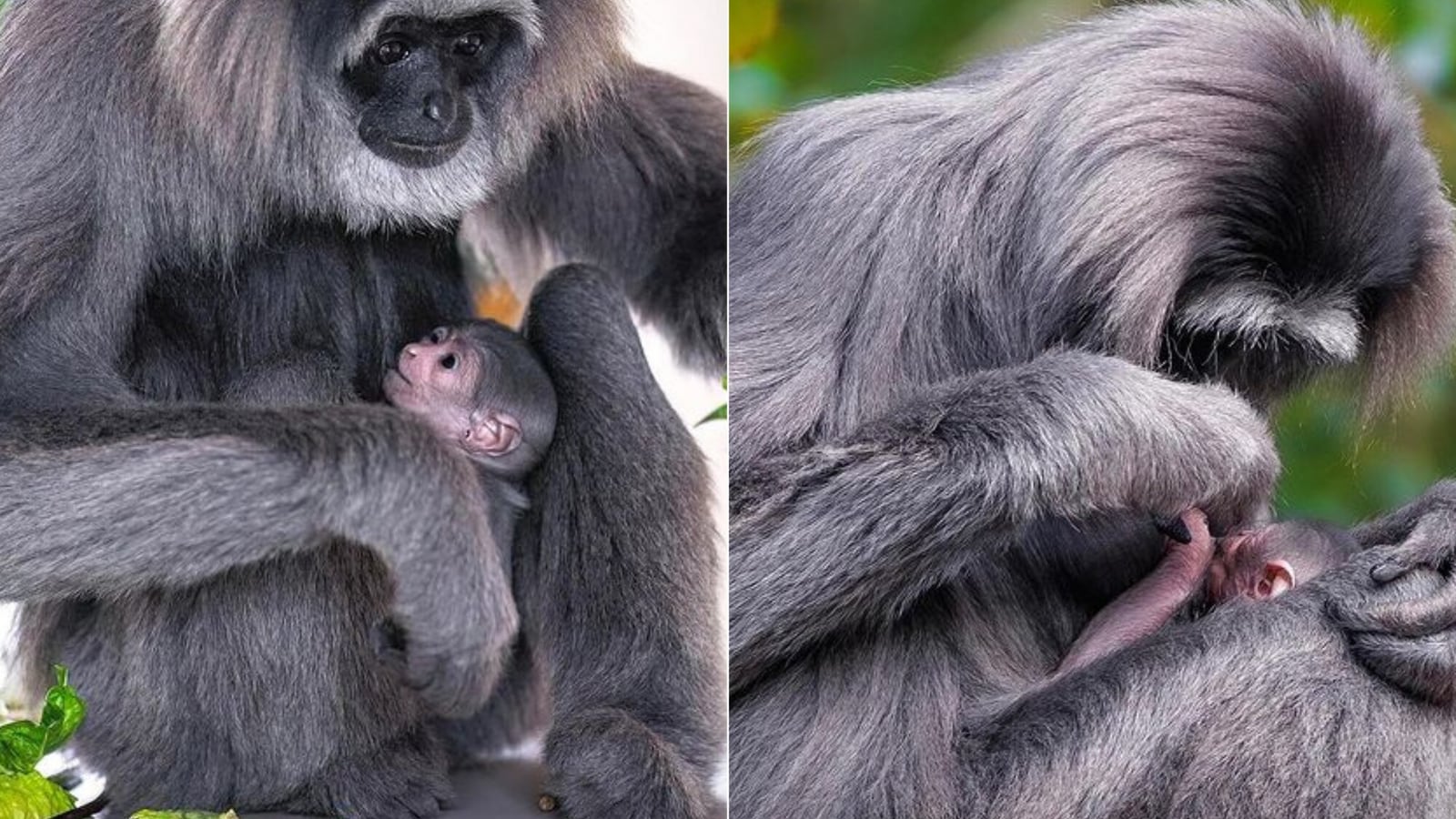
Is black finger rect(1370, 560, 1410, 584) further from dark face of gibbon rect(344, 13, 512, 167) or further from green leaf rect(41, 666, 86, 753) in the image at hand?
green leaf rect(41, 666, 86, 753)

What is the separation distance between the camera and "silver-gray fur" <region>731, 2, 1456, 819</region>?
6.89 feet

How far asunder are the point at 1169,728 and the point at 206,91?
1.65m

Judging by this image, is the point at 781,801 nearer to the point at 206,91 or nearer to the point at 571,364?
the point at 571,364

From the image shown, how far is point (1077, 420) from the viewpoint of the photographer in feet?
6.90

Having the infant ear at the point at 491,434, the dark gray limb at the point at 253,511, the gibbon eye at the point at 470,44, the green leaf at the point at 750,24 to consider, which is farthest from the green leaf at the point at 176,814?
the green leaf at the point at 750,24

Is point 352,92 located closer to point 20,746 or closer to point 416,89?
point 416,89

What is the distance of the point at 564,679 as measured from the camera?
2.52m

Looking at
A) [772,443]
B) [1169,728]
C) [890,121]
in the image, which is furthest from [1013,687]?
[890,121]

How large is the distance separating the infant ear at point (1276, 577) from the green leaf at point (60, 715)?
5.76ft

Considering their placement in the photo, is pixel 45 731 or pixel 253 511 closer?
pixel 253 511

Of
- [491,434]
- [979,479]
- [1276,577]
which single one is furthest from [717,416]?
[1276,577]

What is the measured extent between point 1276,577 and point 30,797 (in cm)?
183

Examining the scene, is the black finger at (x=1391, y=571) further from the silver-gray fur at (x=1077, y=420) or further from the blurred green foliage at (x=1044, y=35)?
the blurred green foliage at (x=1044, y=35)

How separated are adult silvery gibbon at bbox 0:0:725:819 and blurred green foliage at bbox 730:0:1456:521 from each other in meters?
0.35
